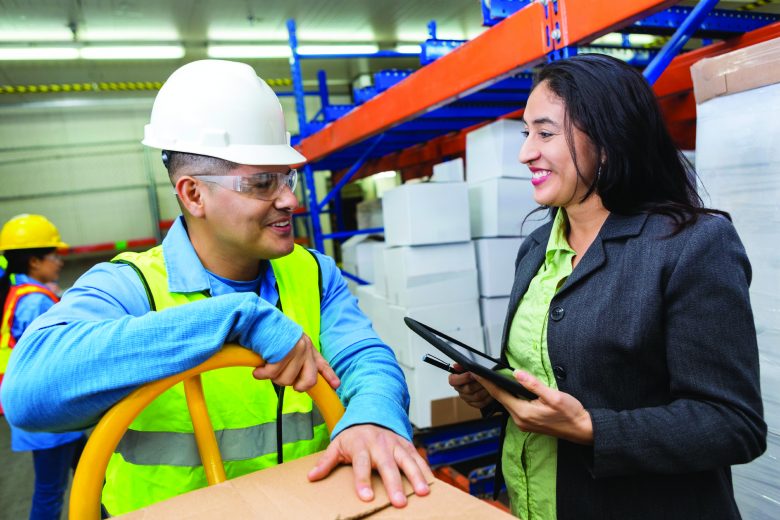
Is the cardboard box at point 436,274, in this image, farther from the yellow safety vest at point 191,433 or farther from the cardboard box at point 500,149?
the yellow safety vest at point 191,433

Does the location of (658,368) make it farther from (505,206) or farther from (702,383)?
(505,206)

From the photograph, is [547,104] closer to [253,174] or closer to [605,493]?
[253,174]

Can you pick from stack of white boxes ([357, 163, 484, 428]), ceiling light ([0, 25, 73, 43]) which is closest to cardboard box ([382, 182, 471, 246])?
stack of white boxes ([357, 163, 484, 428])

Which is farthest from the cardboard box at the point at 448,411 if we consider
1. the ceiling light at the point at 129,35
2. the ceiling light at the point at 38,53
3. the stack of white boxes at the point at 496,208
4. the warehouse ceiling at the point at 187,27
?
the ceiling light at the point at 38,53

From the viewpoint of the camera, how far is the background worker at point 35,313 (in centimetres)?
291

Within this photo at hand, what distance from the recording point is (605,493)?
125cm

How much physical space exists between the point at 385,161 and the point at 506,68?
4.49m

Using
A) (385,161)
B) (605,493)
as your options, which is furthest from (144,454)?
(385,161)

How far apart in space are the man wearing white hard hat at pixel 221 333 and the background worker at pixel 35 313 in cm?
219

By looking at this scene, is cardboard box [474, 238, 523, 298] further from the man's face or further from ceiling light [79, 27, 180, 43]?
ceiling light [79, 27, 180, 43]

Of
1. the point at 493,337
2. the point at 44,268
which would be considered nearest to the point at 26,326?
the point at 44,268

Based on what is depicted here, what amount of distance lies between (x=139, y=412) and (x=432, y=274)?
9.03 ft

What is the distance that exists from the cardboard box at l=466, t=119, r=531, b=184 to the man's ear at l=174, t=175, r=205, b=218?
245cm

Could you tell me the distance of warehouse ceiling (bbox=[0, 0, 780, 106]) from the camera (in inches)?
274
